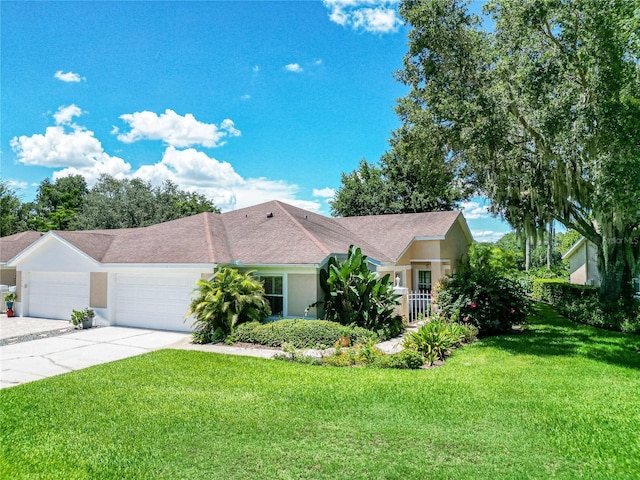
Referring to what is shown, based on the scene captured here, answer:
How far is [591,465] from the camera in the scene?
16.0 feet

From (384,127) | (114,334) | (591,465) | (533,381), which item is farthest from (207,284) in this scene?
(384,127)

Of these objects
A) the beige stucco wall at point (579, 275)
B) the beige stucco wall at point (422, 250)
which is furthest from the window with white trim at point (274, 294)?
the beige stucco wall at point (579, 275)

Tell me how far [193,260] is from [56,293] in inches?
308

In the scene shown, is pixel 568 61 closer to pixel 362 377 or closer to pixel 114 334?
pixel 362 377

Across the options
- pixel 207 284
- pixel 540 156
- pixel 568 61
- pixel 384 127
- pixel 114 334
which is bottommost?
pixel 114 334

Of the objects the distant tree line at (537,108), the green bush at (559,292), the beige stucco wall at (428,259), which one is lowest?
the green bush at (559,292)

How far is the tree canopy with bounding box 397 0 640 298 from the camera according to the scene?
10.3 metres

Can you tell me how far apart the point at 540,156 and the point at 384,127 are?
32.4 ft

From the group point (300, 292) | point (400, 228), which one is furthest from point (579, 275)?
point (300, 292)

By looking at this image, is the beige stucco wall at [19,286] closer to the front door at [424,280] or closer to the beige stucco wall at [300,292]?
the beige stucco wall at [300,292]

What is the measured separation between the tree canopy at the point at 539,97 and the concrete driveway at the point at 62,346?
1165cm

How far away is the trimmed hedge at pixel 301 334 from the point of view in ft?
38.8

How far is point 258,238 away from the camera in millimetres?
16797

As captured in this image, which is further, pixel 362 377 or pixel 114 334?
pixel 114 334
